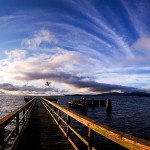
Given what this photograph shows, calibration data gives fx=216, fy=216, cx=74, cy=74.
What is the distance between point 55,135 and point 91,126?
490 centimetres

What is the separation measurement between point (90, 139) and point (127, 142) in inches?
75.9

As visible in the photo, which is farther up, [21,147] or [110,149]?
[21,147]

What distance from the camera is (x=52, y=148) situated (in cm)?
691

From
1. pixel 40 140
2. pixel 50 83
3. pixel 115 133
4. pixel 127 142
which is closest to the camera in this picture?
pixel 127 142

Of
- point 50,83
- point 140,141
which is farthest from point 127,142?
point 50,83

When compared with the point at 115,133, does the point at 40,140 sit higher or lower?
lower

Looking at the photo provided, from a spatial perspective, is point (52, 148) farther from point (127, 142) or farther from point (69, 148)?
point (127, 142)

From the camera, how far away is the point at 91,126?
454 centimetres

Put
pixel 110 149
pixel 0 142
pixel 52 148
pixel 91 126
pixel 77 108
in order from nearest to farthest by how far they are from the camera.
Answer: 1. pixel 0 142
2. pixel 91 126
3. pixel 52 148
4. pixel 110 149
5. pixel 77 108

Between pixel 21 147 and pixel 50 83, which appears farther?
pixel 50 83

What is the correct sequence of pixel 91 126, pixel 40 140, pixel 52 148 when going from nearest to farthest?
pixel 91 126, pixel 52 148, pixel 40 140

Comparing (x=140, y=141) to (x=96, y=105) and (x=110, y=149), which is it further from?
(x=96, y=105)

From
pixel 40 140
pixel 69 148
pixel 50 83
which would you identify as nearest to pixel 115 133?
pixel 69 148

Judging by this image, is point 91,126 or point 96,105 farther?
point 96,105
